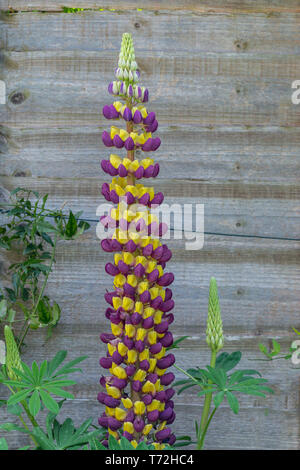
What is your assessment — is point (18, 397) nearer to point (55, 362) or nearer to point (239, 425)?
point (55, 362)

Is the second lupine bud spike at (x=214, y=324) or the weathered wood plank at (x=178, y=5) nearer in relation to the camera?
the second lupine bud spike at (x=214, y=324)

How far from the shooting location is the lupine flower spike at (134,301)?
913mm

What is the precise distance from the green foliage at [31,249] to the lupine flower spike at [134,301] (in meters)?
0.37

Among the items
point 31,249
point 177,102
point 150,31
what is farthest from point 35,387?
point 150,31

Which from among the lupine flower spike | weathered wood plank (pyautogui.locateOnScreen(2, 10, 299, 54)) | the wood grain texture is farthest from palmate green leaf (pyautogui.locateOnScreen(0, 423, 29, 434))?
weathered wood plank (pyautogui.locateOnScreen(2, 10, 299, 54))

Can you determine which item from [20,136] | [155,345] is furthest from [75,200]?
[155,345]

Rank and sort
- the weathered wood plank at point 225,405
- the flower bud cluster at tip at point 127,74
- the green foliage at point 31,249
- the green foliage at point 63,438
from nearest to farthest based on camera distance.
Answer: the green foliage at point 63,438, the flower bud cluster at tip at point 127,74, the green foliage at point 31,249, the weathered wood plank at point 225,405

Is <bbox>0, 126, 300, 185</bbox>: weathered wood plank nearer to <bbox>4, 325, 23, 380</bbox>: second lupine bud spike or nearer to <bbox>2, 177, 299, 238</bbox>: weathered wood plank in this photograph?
<bbox>2, 177, 299, 238</bbox>: weathered wood plank

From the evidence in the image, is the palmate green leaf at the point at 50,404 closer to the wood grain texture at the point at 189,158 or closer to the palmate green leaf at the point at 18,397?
the palmate green leaf at the point at 18,397

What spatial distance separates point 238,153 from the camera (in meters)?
1.48

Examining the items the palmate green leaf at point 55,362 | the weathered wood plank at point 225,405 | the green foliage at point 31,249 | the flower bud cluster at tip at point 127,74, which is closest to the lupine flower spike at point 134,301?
the flower bud cluster at tip at point 127,74

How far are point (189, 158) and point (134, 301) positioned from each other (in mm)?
659

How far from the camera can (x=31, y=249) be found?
136cm

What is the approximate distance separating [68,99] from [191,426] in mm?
1003
